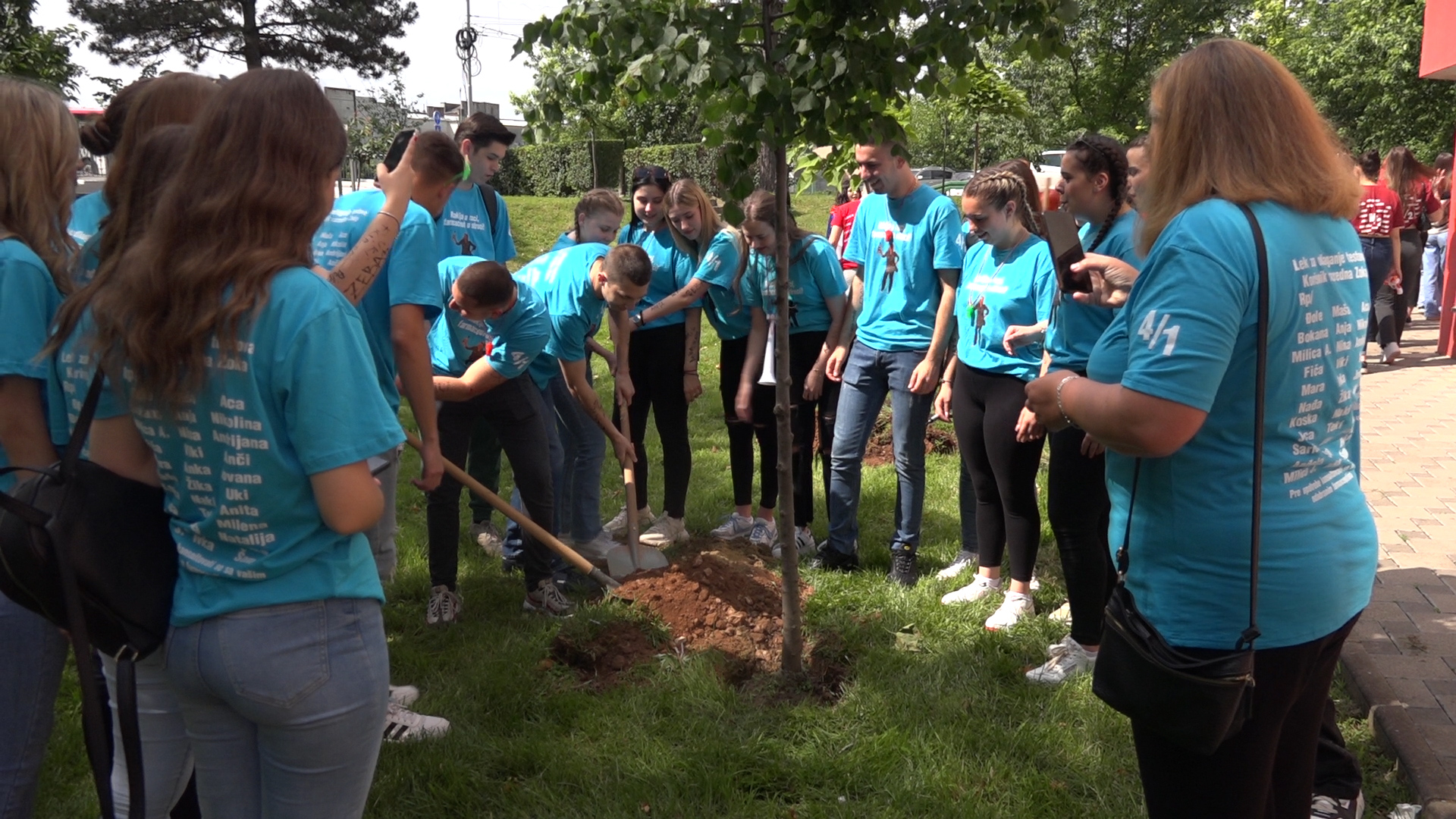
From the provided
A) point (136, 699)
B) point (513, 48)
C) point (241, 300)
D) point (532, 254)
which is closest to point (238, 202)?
point (241, 300)

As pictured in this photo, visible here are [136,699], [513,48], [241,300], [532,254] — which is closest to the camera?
[241,300]

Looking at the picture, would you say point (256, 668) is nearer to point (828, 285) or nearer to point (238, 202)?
point (238, 202)

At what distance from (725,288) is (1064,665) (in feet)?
8.12

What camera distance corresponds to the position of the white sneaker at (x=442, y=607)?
15.1 ft

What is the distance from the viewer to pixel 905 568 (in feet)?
16.5

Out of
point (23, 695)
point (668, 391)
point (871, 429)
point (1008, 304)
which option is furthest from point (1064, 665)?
point (23, 695)

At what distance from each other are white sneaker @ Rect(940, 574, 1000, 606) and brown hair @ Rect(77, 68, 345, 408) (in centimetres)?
347

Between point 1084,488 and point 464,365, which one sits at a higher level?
point 464,365

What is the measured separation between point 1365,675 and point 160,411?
3844 millimetres

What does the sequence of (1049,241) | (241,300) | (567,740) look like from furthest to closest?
(567,740) → (1049,241) → (241,300)

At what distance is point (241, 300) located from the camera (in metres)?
1.67

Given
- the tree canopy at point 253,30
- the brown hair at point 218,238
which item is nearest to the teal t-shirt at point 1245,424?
the brown hair at point 218,238

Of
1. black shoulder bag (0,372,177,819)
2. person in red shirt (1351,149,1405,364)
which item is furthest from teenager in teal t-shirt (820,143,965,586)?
person in red shirt (1351,149,1405,364)

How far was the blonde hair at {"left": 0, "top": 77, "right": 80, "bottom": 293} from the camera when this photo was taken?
87.3 inches
